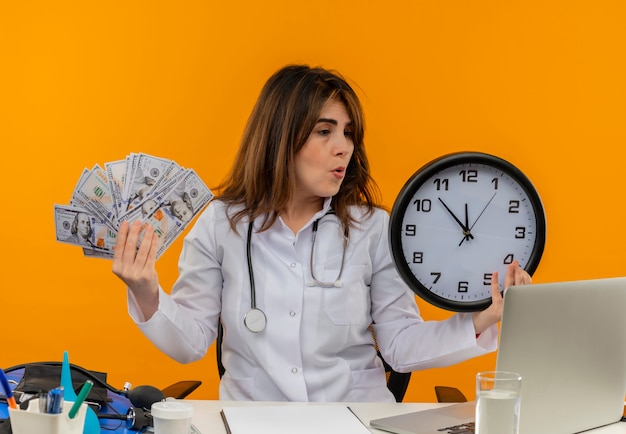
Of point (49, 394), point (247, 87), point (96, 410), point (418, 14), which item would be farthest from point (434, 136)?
point (49, 394)

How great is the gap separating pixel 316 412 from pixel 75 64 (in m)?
2.43

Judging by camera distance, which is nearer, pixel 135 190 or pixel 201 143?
pixel 135 190

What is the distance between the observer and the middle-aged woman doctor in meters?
2.48

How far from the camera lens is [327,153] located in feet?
8.24

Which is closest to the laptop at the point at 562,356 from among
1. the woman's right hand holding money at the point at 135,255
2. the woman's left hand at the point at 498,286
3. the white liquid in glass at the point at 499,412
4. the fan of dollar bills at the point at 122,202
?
the white liquid in glass at the point at 499,412

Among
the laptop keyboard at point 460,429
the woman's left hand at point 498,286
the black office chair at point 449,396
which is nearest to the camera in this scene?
the laptop keyboard at point 460,429

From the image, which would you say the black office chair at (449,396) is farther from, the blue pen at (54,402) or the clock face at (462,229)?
the blue pen at (54,402)

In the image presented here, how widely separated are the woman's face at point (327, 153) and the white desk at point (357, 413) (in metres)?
0.68

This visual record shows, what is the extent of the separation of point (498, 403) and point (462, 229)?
73cm

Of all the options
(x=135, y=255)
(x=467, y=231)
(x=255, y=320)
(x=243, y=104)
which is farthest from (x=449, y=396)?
(x=243, y=104)

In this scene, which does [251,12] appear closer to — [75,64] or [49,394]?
[75,64]

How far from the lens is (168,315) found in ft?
7.64

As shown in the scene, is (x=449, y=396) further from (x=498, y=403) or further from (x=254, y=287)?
(x=498, y=403)

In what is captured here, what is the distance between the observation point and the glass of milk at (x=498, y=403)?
1523mm
